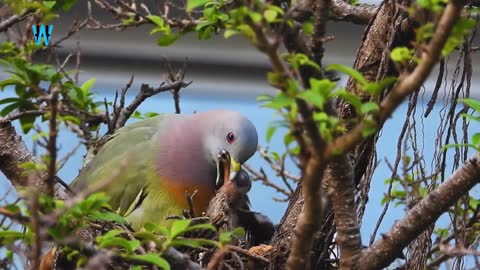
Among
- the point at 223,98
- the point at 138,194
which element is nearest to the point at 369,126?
the point at 138,194

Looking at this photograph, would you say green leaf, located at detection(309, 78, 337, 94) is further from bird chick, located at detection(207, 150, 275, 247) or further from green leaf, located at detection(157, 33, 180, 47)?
bird chick, located at detection(207, 150, 275, 247)

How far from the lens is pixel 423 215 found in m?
0.86

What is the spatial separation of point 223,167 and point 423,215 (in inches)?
28.3

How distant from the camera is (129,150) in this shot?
1.57 meters

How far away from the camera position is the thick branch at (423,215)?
86 cm

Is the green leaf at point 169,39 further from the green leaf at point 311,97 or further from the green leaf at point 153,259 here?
the green leaf at point 311,97

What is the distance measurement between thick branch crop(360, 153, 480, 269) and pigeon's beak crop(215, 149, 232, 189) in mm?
652

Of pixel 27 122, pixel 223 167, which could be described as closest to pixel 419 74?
pixel 27 122

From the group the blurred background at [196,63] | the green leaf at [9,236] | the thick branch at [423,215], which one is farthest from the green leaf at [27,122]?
the blurred background at [196,63]

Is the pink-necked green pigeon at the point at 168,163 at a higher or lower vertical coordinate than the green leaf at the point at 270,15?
higher

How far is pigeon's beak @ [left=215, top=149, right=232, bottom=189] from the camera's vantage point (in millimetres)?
1512

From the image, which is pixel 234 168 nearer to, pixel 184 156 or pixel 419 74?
pixel 184 156

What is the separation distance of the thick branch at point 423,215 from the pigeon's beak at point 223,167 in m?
0.65

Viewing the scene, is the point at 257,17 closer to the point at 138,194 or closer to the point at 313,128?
the point at 313,128
